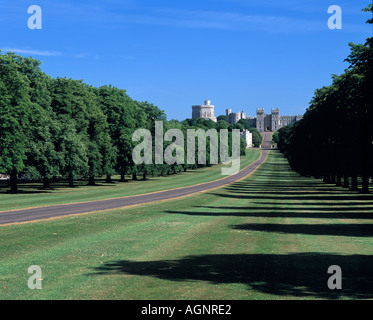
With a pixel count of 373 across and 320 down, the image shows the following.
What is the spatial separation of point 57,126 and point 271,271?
169 ft

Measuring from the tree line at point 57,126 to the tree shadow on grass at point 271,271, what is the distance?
134ft

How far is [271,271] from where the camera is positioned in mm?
15008

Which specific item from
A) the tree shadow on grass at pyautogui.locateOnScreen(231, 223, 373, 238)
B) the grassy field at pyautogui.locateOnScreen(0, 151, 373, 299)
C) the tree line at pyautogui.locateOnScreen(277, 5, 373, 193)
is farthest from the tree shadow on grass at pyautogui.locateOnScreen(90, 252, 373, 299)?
the tree line at pyautogui.locateOnScreen(277, 5, 373, 193)

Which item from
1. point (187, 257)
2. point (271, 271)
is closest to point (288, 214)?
point (187, 257)

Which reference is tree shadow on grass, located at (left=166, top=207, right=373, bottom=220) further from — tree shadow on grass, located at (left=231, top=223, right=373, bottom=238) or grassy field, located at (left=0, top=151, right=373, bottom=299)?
tree shadow on grass, located at (left=231, top=223, right=373, bottom=238)

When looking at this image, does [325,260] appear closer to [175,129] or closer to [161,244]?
[161,244]

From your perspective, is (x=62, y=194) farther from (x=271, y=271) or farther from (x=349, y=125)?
(x=271, y=271)

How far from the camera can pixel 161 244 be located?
2045 centimetres

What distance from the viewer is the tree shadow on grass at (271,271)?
1277cm

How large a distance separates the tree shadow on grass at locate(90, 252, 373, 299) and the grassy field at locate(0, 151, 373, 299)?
0.03m

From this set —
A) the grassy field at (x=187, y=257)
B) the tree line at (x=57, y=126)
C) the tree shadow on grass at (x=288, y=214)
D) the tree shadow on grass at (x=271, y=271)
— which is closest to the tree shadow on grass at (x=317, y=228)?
the grassy field at (x=187, y=257)

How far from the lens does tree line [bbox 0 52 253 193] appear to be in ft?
180

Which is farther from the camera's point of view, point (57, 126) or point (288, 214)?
point (57, 126)
